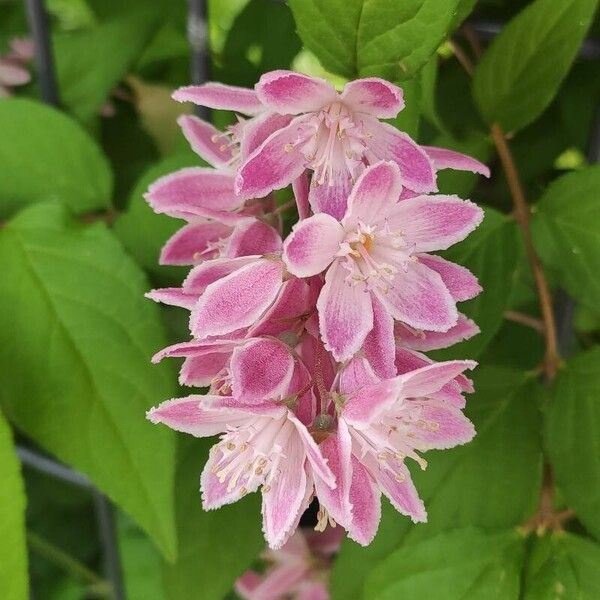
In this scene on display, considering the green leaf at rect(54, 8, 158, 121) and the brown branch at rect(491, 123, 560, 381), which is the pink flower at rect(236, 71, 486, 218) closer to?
the brown branch at rect(491, 123, 560, 381)

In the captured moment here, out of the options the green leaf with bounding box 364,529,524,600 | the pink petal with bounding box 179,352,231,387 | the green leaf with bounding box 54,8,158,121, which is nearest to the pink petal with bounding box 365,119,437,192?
the pink petal with bounding box 179,352,231,387

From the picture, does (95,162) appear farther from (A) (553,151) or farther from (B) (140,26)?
(A) (553,151)

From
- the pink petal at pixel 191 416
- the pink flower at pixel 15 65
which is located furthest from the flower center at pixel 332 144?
the pink flower at pixel 15 65

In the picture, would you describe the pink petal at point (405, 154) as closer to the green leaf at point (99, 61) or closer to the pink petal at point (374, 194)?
the pink petal at point (374, 194)

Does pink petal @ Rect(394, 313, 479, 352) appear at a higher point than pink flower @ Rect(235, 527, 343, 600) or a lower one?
higher

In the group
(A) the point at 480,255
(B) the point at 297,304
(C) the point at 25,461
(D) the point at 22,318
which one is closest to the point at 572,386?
(A) the point at 480,255

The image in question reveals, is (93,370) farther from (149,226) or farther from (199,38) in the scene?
(199,38)
